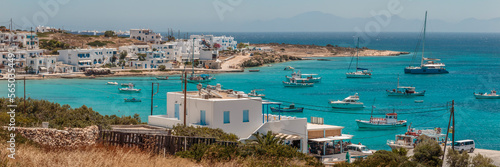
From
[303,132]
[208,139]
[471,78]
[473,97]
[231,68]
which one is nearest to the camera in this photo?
[208,139]

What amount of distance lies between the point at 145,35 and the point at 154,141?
9174 cm

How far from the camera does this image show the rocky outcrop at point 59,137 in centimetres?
1191

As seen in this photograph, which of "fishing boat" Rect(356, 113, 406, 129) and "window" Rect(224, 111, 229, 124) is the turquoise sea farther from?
"window" Rect(224, 111, 229, 124)

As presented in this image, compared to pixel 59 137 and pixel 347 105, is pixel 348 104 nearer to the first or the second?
pixel 347 105

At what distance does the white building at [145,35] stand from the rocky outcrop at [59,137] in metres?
89.1

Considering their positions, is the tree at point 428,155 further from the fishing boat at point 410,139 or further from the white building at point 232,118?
the fishing boat at point 410,139

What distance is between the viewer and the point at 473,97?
2216 inches

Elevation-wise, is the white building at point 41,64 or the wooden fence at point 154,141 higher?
the white building at point 41,64

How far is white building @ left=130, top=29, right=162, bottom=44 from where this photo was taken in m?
101

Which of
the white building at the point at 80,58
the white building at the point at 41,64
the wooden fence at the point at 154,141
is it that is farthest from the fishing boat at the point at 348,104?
the white building at the point at 41,64

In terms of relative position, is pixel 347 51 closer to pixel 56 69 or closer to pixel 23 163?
pixel 56 69

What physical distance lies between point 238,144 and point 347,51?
120276 mm

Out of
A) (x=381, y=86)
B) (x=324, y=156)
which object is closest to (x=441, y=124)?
(x=324, y=156)

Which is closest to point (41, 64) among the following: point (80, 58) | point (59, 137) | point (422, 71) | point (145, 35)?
point (80, 58)
